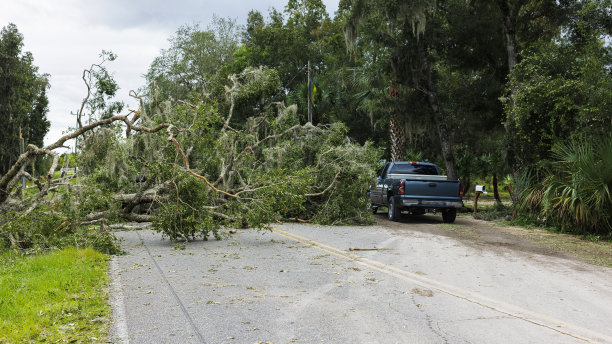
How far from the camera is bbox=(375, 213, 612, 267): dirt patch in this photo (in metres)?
10.2

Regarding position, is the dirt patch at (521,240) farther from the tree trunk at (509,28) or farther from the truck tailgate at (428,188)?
the tree trunk at (509,28)

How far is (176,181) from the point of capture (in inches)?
450

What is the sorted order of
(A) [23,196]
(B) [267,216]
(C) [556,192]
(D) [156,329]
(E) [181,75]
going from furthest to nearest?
(E) [181,75]
(C) [556,192]
(B) [267,216]
(A) [23,196]
(D) [156,329]

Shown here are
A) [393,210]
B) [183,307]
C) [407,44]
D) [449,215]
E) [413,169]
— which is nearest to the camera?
[183,307]

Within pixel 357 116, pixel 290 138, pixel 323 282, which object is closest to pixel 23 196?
pixel 323 282

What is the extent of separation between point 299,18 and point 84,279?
3546cm

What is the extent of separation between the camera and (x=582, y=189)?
13141mm

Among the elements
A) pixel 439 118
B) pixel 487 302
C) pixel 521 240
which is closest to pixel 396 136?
pixel 439 118

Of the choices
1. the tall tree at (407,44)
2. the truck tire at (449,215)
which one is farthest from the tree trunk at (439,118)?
the truck tire at (449,215)

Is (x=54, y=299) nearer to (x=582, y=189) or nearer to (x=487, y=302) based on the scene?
(x=487, y=302)

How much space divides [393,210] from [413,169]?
2129mm

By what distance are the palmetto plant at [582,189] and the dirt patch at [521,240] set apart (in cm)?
59

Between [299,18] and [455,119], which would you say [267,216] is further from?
[299,18]

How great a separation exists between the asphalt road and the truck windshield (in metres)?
7.58
